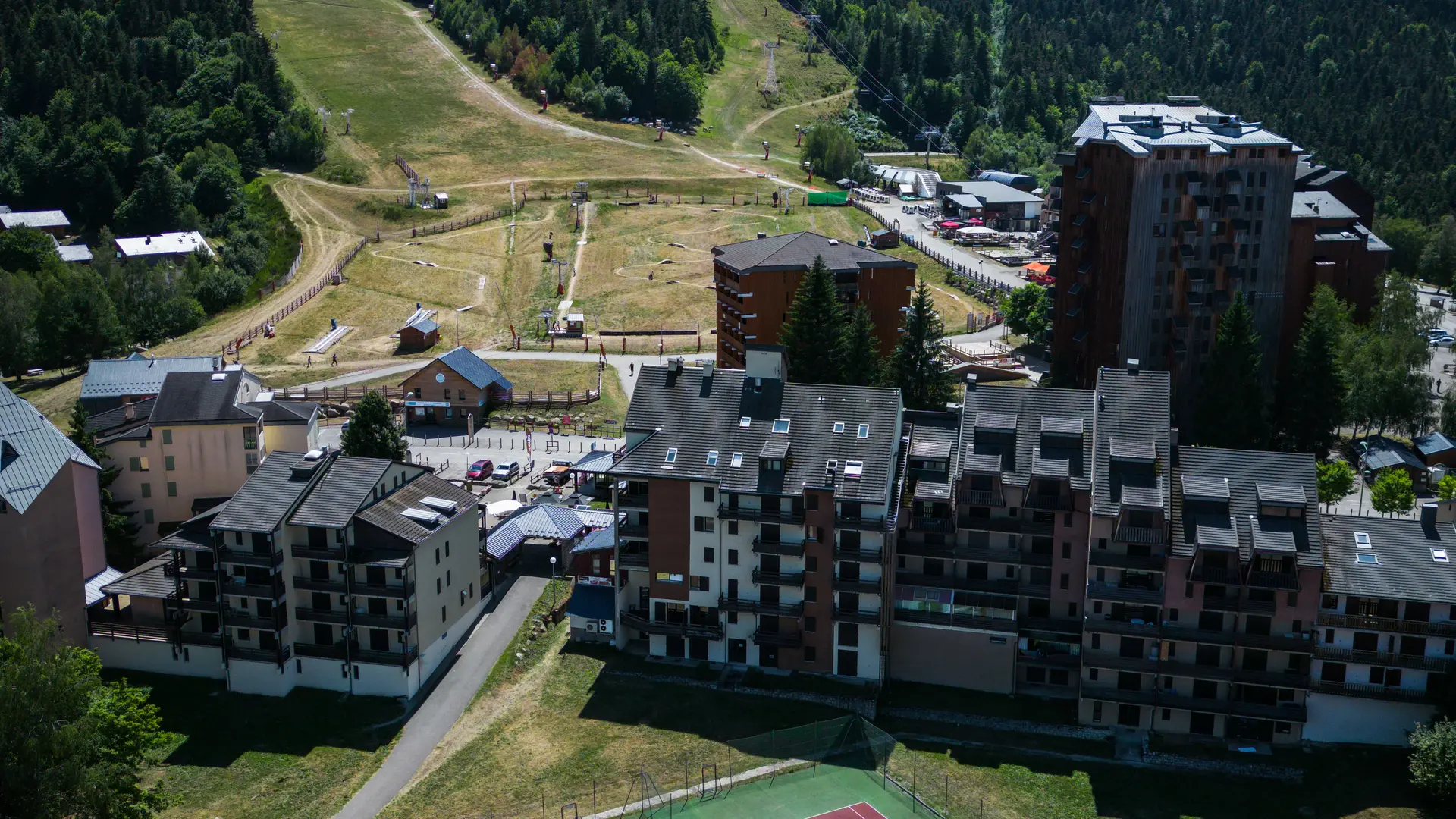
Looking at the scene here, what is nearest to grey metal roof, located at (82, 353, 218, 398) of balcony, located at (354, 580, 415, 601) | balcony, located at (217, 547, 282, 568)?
balcony, located at (217, 547, 282, 568)

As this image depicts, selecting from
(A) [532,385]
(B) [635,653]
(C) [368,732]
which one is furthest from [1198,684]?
(A) [532,385]

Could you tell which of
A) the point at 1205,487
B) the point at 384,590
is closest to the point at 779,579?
the point at 384,590

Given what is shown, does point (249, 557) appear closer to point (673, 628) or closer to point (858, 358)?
point (673, 628)

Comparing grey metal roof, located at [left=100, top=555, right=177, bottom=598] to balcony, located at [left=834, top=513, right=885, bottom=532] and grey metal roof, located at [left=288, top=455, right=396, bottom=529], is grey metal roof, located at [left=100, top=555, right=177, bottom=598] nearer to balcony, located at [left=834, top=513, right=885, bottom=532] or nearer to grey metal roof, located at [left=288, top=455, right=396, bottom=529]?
grey metal roof, located at [left=288, top=455, right=396, bottom=529]

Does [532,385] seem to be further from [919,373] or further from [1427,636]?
[1427,636]

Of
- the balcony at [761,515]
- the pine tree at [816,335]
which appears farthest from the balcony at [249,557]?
the pine tree at [816,335]

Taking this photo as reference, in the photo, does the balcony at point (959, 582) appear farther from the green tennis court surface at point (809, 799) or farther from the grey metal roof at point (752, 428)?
the green tennis court surface at point (809, 799)

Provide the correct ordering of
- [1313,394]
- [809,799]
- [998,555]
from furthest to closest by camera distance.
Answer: [1313,394] → [998,555] → [809,799]
